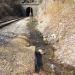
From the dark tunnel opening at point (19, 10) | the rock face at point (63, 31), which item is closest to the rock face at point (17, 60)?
the rock face at point (63, 31)

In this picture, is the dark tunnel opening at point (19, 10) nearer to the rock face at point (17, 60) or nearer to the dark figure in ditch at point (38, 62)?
the rock face at point (17, 60)

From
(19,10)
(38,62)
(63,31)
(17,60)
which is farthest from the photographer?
(19,10)

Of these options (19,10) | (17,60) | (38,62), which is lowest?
(19,10)

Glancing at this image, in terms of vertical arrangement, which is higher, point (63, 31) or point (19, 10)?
point (63, 31)

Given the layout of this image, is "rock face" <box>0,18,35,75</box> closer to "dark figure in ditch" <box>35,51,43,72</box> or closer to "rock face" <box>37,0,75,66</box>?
"dark figure in ditch" <box>35,51,43,72</box>

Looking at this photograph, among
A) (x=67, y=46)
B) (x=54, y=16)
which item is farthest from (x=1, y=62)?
(x=54, y=16)

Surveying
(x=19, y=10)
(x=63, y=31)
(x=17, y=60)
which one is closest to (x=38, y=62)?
(x=17, y=60)

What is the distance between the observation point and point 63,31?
15.0 m

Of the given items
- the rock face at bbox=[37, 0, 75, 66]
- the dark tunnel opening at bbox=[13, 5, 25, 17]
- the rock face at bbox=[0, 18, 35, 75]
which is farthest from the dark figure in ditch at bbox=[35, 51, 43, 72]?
the dark tunnel opening at bbox=[13, 5, 25, 17]

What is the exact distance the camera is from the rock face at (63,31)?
1188 cm

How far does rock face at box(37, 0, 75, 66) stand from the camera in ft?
39.0

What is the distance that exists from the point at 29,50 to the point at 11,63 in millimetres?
2277

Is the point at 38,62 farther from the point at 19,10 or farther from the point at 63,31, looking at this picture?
the point at 19,10

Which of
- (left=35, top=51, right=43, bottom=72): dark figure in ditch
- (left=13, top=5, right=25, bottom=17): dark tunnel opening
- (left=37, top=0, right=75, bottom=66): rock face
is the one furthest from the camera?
(left=13, top=5, right=25, bottom=17): dark tunnel opening
